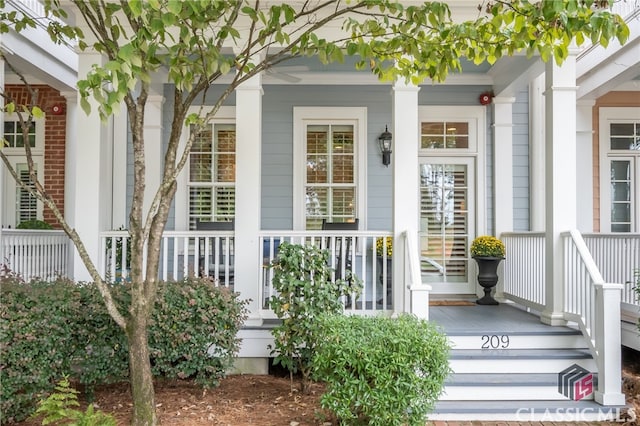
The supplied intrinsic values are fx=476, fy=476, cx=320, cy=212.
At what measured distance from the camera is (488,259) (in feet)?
19.2

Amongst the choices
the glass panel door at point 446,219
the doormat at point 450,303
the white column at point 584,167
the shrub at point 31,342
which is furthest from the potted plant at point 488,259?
the shrub at point 31,342

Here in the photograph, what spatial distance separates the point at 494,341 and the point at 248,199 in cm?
265

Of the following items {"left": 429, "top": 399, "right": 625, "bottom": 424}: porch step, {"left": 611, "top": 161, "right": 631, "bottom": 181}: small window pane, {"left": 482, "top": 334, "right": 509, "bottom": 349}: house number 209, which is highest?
{"left": 611, "top": 161, "right": 631, "bottom": 181}: small window pane

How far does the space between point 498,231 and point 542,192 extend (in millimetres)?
806

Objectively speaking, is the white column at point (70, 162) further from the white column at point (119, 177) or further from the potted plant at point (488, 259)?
the potted plant at point (488, 259)

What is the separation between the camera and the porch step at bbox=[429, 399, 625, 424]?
12.4ft

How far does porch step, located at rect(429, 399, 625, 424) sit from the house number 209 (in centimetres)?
56

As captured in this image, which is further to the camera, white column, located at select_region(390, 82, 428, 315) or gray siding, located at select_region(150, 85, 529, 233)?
gray siding, located at select_region(150, 85, 529, 233)

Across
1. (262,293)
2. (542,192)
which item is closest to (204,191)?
(262,293)

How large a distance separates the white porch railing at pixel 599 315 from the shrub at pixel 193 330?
10.0ft

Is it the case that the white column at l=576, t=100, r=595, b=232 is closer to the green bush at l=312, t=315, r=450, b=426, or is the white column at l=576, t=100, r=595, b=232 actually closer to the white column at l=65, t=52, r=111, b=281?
the green bush at l=312, t=315, r=450, b=426

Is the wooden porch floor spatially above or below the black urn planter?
below

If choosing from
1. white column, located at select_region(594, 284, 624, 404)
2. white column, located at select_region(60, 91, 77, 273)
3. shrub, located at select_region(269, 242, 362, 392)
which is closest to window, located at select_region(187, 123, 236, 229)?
white column, located at select_region(60, 91, 77, 273)

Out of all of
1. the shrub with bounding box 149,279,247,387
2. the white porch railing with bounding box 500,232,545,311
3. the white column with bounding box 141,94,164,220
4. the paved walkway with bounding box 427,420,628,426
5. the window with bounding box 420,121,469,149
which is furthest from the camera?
the window with bounding box 420,121,469,149
